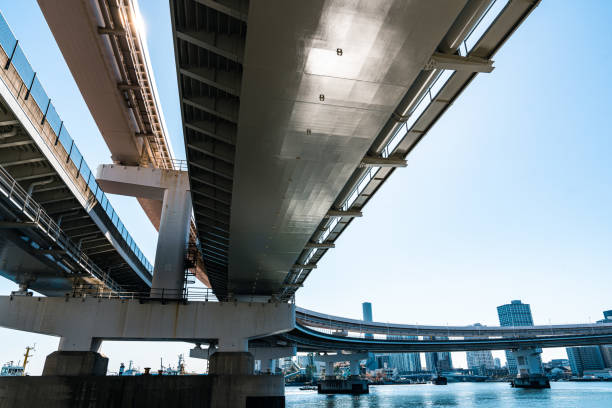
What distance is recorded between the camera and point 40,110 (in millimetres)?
15625

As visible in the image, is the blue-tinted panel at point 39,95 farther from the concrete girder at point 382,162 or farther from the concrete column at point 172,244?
the concrete girder at point 382,162

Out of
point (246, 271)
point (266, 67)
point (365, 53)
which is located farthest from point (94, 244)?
point (365, 53)

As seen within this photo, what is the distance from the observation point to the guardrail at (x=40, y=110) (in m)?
13.0

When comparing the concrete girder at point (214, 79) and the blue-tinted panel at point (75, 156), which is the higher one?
the blue-tinted panel at point (75, 156)

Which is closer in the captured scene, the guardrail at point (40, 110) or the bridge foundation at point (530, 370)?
the guardrail at point (40, 110)

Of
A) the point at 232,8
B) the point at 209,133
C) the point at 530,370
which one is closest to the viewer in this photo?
the point at 232,8

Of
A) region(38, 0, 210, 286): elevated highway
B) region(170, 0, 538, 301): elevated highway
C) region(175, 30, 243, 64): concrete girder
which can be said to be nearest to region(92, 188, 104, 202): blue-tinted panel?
region(38, 0, 210, 286): elevated highway

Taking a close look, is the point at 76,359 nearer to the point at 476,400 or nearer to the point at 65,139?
the point at 65,139

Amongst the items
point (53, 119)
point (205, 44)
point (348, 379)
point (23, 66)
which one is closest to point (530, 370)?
point (348, 379)

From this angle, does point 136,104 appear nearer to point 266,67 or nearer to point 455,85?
point 266,67

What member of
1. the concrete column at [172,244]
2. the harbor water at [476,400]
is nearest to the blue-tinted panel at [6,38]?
the concrete column at [172,244]

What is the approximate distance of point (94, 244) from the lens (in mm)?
27547

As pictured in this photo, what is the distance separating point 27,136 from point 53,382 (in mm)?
11207

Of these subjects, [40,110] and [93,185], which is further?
[93,185]
